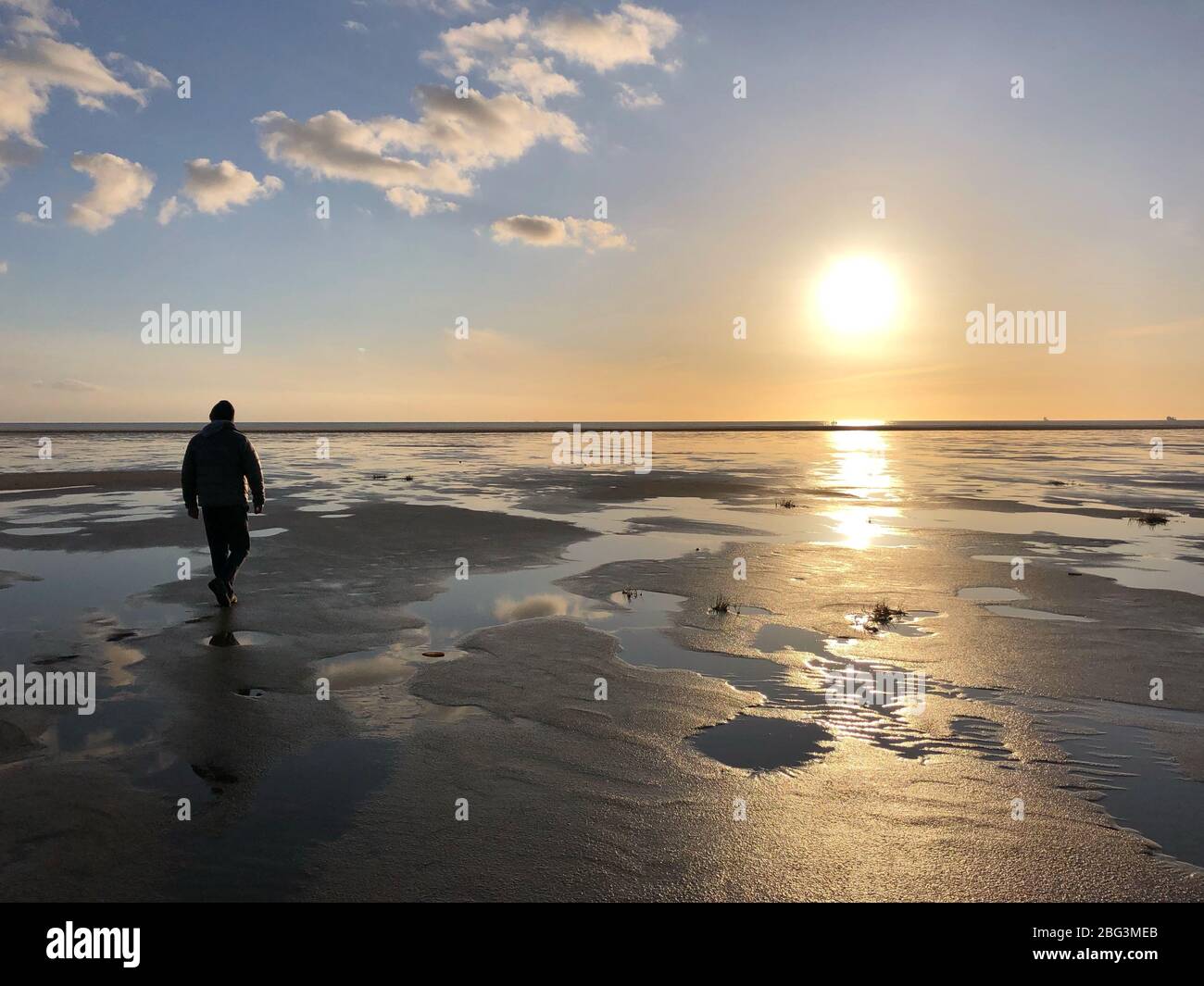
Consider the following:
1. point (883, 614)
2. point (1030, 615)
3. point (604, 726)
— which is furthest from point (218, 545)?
point (1030, 615)

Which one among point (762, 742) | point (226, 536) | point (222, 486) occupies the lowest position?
point (762, 742)

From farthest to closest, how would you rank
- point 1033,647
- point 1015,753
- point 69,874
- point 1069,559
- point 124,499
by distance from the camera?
1. point 124,499
2. point 1069,559
3. point 1033,647
4. point 1015,753
5. point 69,874

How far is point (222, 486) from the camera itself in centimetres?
1032

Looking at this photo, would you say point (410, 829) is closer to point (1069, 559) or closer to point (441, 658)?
point (441, 658)

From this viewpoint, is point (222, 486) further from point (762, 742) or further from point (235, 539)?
point (762, 742)

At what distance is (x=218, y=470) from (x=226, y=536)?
3.24ft

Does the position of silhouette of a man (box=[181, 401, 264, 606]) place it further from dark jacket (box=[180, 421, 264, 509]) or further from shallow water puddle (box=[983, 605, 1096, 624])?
shallow water puddle (box=[983, 605, 1096, 624])

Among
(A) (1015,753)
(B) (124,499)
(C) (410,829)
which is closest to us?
(C) (410,829)

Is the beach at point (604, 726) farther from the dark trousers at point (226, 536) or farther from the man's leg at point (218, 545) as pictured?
the dark trousers at point (226, 536)

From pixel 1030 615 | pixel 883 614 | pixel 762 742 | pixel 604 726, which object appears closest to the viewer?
pixel 762 742

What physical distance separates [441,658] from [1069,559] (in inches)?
512

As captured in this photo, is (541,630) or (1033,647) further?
(541,630)

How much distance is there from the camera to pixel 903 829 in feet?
15.3

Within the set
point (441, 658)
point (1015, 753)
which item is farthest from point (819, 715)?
point (441, 658)
